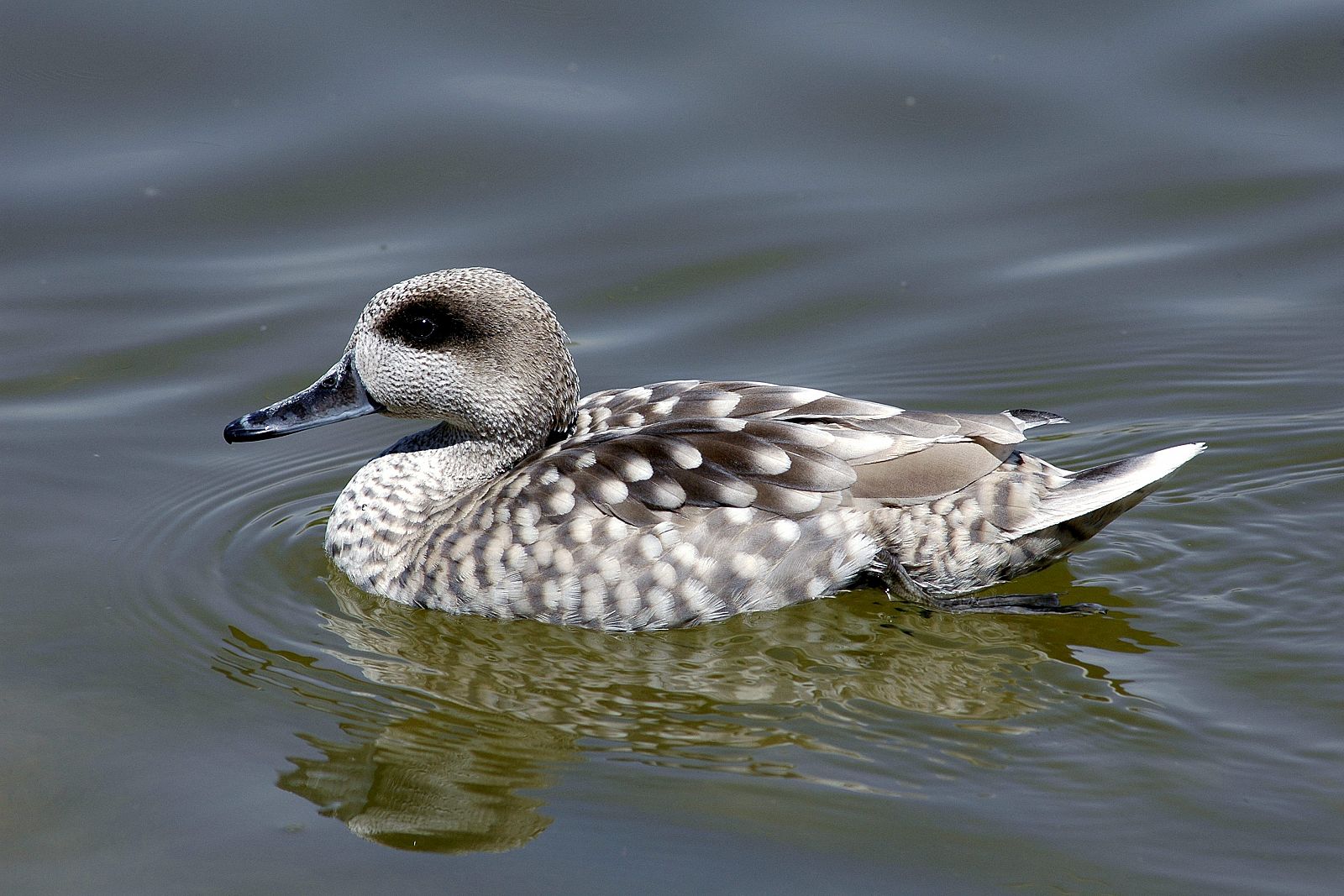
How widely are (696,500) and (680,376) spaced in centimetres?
226

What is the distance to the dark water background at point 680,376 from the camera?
213 inches

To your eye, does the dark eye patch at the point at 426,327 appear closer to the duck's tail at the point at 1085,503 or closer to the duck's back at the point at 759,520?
the duck's back at the point at 759,520

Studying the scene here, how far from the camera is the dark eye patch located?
695 centimetres

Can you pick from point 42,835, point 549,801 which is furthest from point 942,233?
point 42,835

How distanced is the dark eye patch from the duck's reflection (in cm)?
109

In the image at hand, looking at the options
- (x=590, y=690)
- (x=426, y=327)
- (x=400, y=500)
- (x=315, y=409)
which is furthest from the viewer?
(x=315, y=409)

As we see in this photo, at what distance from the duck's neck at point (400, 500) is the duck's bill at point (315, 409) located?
0.26 meters

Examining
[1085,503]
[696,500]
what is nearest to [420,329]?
[696,500]

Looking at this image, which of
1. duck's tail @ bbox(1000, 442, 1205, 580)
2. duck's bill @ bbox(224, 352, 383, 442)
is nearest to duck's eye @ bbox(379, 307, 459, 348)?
duck's bill @ bbox(224, 352, 383, 442)

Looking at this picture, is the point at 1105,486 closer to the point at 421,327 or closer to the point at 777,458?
the point at 777,458

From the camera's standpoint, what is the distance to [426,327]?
6.98m

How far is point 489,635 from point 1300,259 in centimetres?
542

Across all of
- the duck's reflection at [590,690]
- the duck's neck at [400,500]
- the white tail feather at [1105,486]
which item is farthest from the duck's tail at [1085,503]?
the duck's neck at [400,500]

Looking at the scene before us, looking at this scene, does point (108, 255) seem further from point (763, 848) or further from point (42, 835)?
point (763, 848)
